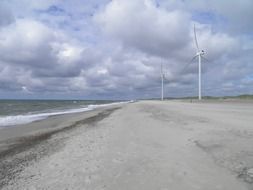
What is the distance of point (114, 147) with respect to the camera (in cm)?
1004

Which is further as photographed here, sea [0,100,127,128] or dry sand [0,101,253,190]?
sea [0,100,127,128]

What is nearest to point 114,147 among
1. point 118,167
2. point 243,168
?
point 118,167

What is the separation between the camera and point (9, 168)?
307 inches

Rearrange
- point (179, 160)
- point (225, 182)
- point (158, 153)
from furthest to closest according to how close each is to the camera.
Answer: point (158, 153)
point (179, 160)
point (225, 182)

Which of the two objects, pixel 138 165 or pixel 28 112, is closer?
pixel 138 165

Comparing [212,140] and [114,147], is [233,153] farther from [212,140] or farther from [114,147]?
[114,147]

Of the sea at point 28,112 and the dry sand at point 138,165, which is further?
the sea at point 28,112

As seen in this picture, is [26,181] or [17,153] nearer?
[26,181]

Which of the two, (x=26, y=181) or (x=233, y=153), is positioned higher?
(x=233, y=153)

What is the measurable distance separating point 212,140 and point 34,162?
7.39 meters

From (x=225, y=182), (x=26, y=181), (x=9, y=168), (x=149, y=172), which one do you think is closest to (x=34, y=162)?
(x=9, y=168)

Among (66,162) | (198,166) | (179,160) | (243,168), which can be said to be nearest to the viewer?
(243,168)

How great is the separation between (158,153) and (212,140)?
2938 mm

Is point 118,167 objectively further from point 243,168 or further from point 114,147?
point 243,168
